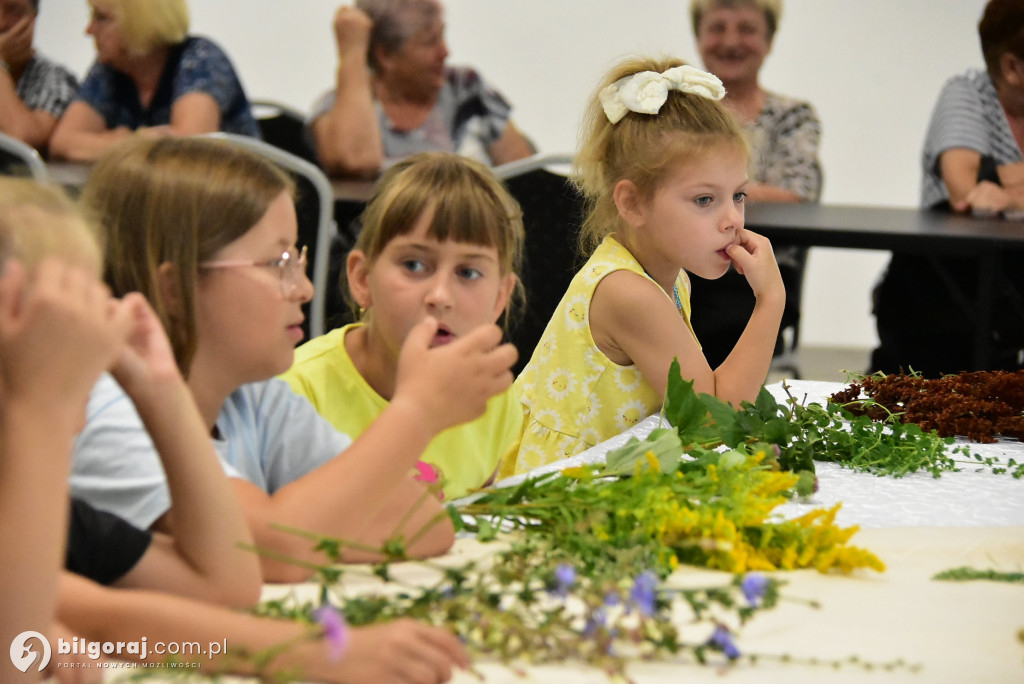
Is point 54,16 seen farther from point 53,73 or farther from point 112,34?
point 112,34

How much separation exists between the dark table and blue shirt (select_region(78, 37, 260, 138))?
6.53ft

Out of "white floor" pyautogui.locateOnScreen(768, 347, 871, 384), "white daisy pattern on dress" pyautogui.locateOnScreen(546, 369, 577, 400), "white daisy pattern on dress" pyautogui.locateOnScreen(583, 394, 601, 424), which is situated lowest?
"white floor" pyautogui.locateOnScreen(768, 347, 871, 384)

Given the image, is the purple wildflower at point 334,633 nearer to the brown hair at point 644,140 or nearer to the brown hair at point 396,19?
the brown hair at point 644,140

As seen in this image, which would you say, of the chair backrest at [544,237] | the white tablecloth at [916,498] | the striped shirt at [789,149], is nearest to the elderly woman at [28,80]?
the chair backrest at [544,237]

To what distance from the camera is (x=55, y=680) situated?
802 mm

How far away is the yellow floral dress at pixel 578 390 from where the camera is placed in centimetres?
216

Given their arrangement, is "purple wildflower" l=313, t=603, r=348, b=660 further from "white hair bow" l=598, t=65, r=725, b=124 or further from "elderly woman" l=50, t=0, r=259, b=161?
"elderly woman" l=50, t=0, r=259, b=161

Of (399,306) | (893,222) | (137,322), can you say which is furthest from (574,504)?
(893,222)

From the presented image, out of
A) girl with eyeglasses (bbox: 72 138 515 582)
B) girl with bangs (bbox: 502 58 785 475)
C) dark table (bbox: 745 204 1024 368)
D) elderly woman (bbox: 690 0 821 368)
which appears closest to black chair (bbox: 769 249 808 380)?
elderly woman (bbox: 690 0 821 368)

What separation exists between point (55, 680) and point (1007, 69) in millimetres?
4174

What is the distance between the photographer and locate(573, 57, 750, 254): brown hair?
7.15 ft

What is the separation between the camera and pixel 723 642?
85 centimetres

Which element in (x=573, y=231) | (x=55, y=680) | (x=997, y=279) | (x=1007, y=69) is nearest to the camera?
(x=55, y=680)

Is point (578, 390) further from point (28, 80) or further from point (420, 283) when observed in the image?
point (28, 80)
